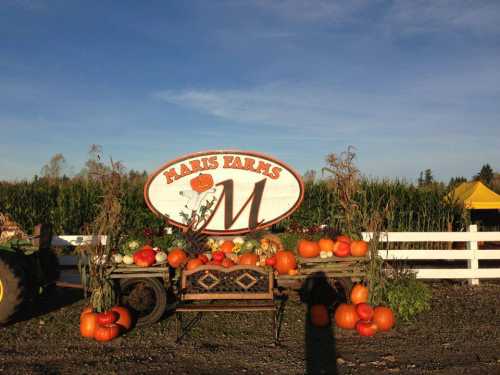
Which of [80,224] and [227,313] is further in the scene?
[80,224]

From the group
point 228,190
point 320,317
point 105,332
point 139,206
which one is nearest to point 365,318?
point 320,317

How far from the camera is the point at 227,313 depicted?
7.03m

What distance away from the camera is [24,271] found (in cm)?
605

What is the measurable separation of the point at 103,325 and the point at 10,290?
130cm

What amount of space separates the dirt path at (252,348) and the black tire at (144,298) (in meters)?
0.18

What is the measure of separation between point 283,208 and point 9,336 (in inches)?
195

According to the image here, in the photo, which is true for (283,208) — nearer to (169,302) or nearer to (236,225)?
(236,225)

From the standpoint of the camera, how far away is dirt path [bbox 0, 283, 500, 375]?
4754mm

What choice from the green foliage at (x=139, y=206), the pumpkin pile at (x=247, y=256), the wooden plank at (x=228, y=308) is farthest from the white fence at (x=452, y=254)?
the wooden plank at (x=228, y=308)

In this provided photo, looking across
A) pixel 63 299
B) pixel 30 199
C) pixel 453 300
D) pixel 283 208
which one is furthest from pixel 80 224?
pixel 453 300

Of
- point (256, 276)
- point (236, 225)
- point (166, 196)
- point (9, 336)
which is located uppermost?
point (166, 196)

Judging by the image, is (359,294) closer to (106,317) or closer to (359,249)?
(359,249)

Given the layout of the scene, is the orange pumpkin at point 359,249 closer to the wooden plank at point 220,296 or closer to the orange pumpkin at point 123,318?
the wooden plank at point 220,296

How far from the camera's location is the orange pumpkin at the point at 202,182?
345 inches
